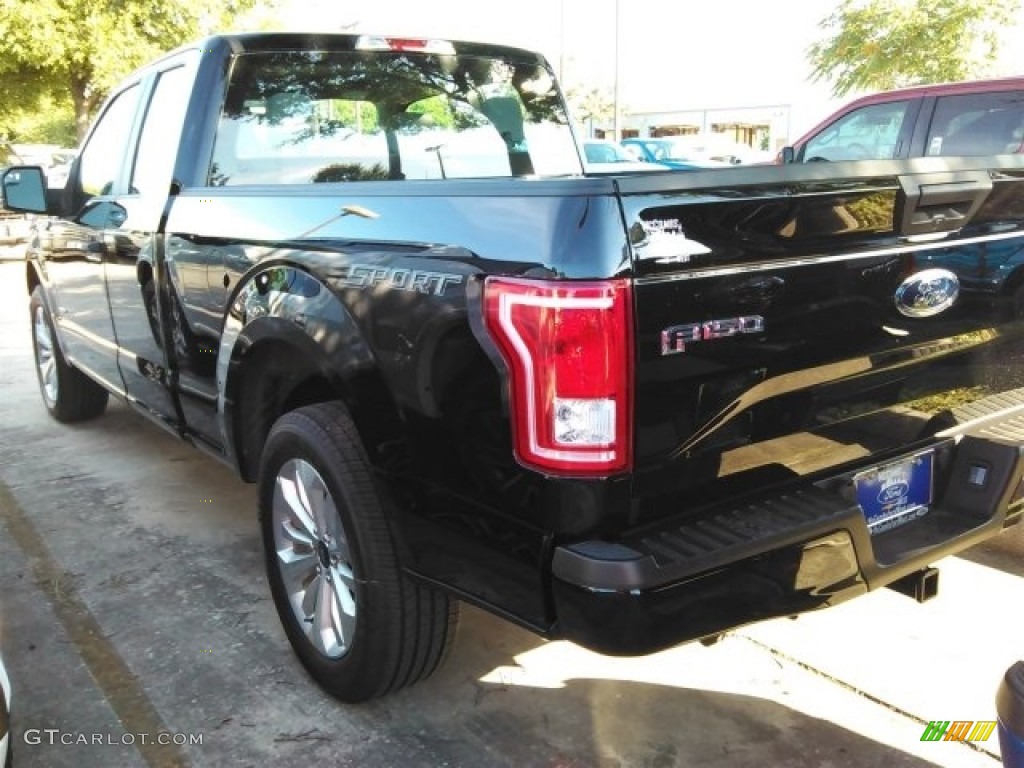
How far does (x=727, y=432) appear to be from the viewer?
207 centimetres

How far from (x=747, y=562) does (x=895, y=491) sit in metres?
0.63

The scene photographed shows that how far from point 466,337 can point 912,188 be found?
3.83 ft

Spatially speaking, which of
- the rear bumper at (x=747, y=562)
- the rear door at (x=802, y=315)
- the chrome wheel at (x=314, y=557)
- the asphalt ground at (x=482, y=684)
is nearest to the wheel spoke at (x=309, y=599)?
the chrome wheel at (x=314, y=557)

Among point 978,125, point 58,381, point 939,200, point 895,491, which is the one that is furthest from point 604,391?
point 978,125

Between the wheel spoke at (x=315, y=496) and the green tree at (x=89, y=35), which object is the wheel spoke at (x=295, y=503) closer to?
the wheel spoke at (x=315, y=496)

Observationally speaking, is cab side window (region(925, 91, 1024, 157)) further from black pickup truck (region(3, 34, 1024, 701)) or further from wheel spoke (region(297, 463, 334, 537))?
wheel spoke (region(297, 463, 334, 537))

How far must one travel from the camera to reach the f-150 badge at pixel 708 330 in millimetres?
1916

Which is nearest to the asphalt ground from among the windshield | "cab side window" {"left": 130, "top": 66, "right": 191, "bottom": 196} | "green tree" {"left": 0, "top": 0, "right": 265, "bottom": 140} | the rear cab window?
"cab side window" {"left": 130, "top": 66, "right": 191, "bottom": 196}

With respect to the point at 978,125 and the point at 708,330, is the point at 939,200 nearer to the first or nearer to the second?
the point at 708,330

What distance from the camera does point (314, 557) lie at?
2877mm

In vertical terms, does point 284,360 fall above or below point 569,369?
below

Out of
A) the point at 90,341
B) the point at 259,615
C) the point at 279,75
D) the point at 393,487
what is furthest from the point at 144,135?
the point at 393,487

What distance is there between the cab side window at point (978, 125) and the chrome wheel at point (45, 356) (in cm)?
616

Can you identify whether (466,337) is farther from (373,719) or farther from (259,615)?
(259,615)
